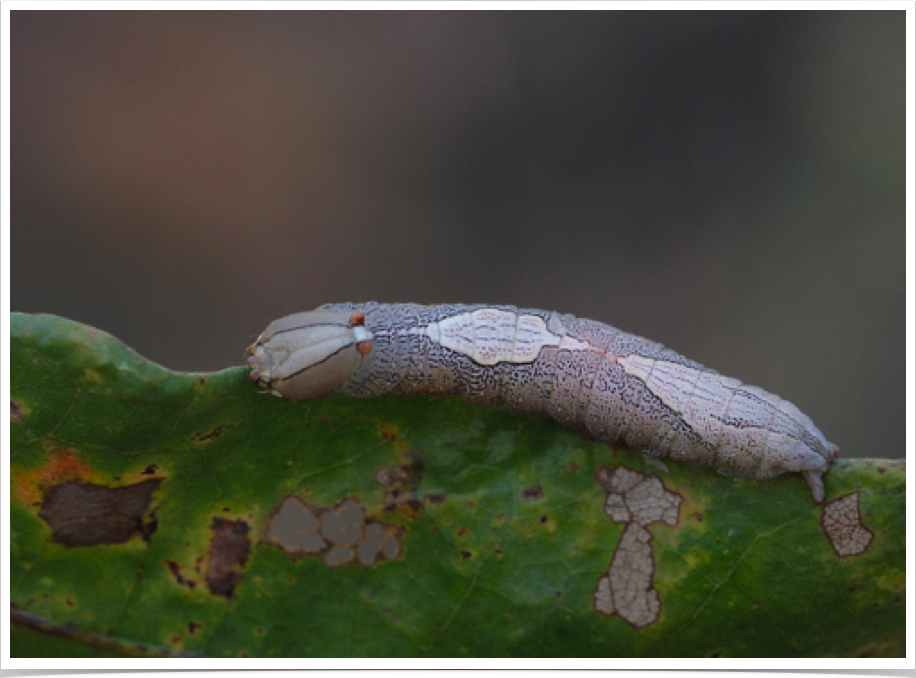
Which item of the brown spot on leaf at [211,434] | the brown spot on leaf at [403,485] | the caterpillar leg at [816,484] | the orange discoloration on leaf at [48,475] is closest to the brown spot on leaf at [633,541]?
the caterpillar leg at [816,484]

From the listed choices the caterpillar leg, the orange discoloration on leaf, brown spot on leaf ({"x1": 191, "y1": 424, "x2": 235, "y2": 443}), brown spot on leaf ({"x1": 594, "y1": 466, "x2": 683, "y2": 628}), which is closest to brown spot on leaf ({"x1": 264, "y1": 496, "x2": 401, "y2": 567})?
brown spot on leaf ({"x1": 191, "y1": 424, "x2": 235, "y2": 443})

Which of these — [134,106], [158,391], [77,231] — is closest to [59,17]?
[134,106]

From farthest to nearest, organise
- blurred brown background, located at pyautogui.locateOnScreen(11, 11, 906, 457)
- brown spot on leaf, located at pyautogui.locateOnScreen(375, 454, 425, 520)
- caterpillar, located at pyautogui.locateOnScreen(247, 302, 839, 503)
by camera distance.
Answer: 1. blurred brown background, located at pyautogui.locateOnScreen(11, 11, 906, 457)
2. caterpillar, located at pyautogui.locateOnScreen(247, 302, 839, 503)
3. brown spot on leaf, located at pyautogui.locateOnScreen(375, 454, 425, 520)

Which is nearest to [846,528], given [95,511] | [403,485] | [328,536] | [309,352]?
[403,485]

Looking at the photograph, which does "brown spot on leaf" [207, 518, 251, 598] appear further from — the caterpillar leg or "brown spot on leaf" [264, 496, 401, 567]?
the caterpillar leg

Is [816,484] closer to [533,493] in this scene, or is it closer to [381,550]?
[533,493]

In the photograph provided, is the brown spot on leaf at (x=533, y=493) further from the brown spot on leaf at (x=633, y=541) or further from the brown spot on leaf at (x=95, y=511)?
the brown spot on leaf at (x=95, y=511)
